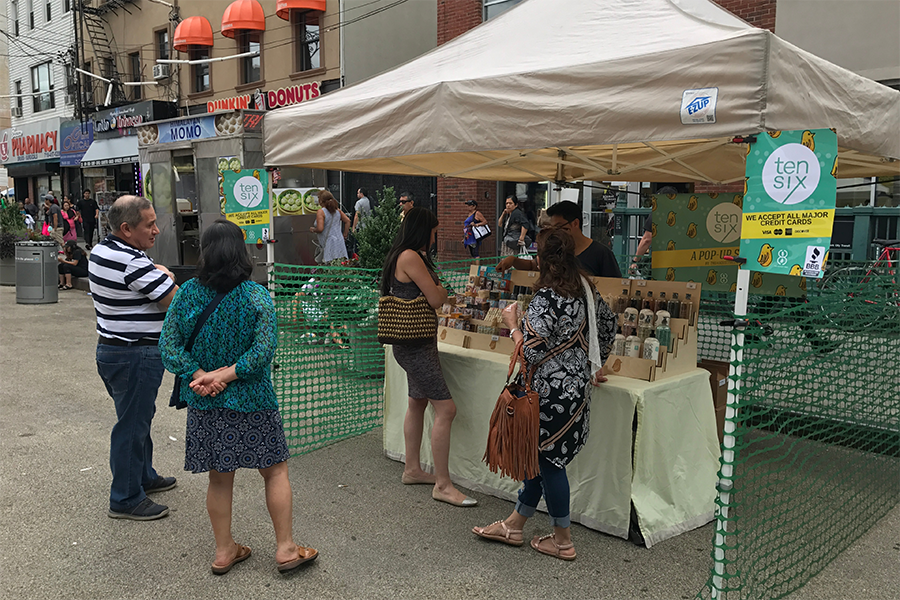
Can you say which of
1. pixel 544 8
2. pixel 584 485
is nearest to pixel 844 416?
pixel 584 485

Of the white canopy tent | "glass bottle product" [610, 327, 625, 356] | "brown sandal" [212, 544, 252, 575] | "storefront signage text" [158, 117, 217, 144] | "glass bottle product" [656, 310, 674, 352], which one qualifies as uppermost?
"storefront signage text" [158, 117, 217, 144]

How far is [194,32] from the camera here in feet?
71.8

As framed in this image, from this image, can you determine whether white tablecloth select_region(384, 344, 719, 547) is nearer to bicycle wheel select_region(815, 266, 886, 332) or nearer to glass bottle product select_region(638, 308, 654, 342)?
glass bottle product select_region(638, 308, 654, 342)

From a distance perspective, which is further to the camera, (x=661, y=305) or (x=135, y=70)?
(x=135, y=70)

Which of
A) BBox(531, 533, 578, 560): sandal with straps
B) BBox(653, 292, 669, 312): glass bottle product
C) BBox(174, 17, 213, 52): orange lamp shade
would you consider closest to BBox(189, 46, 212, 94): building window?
BBox(174, 17, 213, 52): orange lamp shade

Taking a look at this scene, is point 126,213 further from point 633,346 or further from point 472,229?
point 472,229

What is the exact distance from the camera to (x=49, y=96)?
104 feet

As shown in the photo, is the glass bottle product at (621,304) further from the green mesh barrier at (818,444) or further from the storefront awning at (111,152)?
the storefront awning at (111,152)

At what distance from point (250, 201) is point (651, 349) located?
3.08 meters

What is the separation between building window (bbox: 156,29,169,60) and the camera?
24.7 m

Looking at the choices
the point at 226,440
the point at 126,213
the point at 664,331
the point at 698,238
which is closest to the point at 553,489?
the point at 664,331

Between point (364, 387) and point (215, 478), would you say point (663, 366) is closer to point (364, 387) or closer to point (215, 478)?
point (215, 478)

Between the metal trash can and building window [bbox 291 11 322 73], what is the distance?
357 inches

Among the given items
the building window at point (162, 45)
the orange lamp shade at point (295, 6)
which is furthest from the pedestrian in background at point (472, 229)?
the building window at point (162, 45)
